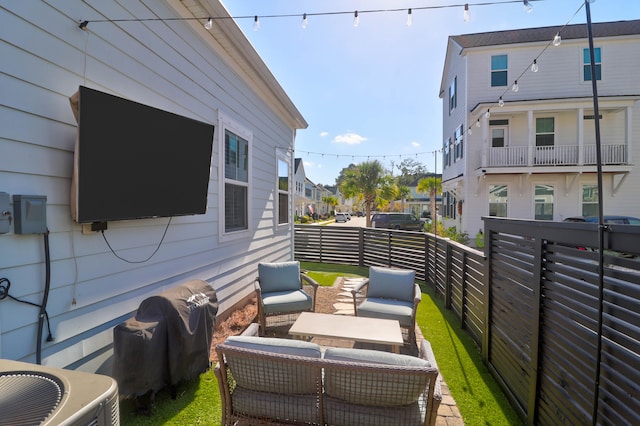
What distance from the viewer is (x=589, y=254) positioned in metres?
1.84

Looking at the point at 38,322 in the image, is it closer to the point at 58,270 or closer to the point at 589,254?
the point at 58,270

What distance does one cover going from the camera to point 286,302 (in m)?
4.32

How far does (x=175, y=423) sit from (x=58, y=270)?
58.7 inches

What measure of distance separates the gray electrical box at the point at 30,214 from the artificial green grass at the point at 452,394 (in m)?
1.66

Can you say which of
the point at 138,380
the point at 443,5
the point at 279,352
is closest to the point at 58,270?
the point at 138,380

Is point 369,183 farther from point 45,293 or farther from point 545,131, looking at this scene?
point 45,293

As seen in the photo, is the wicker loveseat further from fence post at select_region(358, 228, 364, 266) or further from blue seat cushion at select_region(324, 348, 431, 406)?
fence post at select_region(358, 228, 364, 266)

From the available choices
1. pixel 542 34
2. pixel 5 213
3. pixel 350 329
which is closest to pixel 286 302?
pixel 350 329

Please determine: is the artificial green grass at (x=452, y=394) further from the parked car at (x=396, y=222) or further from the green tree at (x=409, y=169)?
the green tree at (x=409, y=169)

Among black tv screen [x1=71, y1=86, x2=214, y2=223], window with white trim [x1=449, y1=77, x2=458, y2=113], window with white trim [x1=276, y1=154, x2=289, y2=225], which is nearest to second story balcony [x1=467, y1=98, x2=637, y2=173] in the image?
window with white trim [x1=449, y1=77, x2=458, y2=113]

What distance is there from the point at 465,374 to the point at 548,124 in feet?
45.2

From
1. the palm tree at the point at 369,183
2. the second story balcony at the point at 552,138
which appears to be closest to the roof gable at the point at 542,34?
the second story balcony at the point at 552,138

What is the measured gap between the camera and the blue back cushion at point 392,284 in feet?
14.4

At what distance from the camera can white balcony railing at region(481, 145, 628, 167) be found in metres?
11.9
